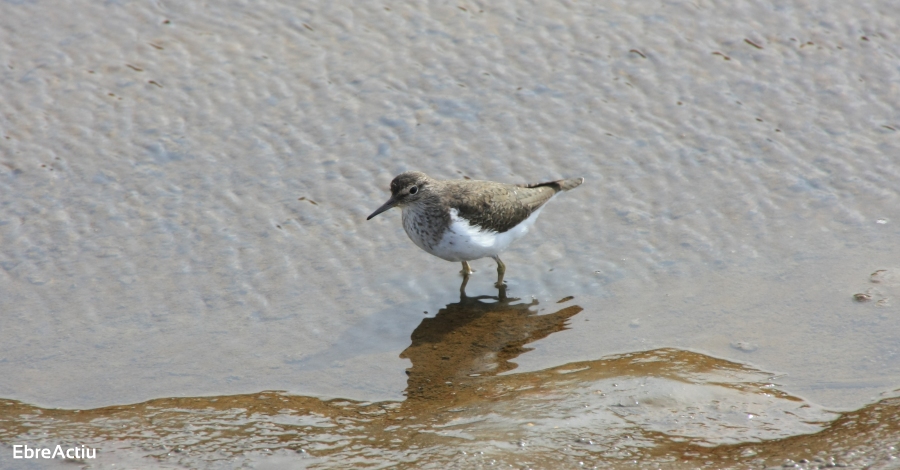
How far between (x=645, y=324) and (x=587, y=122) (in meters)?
3.29

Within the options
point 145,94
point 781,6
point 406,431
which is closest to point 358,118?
point 145,94

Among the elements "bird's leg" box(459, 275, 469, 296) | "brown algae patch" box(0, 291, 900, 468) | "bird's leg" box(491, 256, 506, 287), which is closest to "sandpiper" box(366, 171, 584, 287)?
"bird's leg" box(491, 256, 506, 287)

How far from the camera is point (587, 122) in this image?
10305mm

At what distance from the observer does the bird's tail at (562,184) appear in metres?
9.02

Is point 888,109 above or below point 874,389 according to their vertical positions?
above

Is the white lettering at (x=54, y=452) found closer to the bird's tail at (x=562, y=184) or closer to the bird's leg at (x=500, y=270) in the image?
the bird's leg at (x=500, y=270)

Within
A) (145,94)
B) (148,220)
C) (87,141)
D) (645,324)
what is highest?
(145,94)

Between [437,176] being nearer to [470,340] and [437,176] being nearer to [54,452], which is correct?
[470,340]

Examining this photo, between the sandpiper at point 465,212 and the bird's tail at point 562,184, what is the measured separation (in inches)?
0.4

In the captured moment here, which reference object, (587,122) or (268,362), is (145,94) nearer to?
(268,362)

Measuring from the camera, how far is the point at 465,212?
8539mm

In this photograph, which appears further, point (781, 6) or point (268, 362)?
point (781, 6)

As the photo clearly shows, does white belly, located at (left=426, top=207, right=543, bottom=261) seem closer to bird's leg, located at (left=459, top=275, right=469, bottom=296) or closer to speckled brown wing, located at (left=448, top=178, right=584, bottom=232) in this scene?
speckled brown wing, located at (left=448, top=178, right=584, bottom=232)

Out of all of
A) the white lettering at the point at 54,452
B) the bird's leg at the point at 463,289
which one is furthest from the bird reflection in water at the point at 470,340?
the white lettering at the point at 54,452
